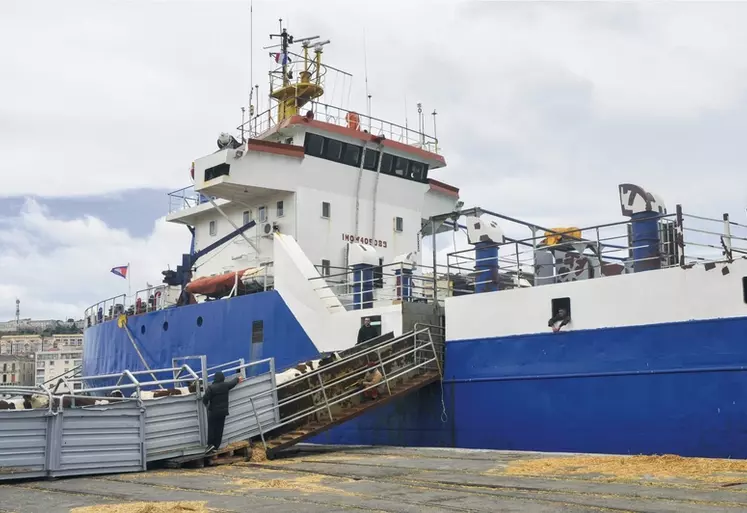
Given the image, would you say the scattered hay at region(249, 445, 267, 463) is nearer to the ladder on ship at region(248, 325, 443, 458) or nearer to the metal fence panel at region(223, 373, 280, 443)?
the ladder on ship at region(248, 325, 443, 458)

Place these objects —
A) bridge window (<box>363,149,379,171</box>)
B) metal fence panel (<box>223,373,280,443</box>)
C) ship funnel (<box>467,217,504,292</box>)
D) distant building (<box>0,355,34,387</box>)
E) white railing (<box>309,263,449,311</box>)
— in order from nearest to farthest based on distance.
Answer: metal fence panel (<box>223,373,280,443</box>) → ship funnel (<box>467,217,504,292</box>) → white railing (<box>309,263,449,311</box>) → bridge window (<box>363,149,379,171</box>) → distant building (<box>0,355,34,387</box>)

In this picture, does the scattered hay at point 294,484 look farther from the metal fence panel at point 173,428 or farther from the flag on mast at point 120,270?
the flag on mast at point 120,270

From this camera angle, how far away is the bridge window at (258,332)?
634 inches

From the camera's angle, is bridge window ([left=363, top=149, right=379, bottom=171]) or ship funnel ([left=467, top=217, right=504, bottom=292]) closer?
ship funnel ([left=467, top=217, right=504, bottom=292])

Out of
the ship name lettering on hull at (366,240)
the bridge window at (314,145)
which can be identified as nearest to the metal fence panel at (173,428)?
the ship name lettering on hull at (366,240)

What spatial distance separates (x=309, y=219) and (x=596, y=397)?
8436 millimetres

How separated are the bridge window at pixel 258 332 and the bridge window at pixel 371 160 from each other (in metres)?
5.04

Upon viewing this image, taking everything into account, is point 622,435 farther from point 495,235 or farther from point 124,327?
point 124,327

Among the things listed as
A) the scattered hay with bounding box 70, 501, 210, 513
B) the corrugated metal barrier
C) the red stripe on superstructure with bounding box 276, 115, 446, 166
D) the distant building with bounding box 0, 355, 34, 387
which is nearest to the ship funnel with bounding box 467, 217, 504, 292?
the corrugated metal barrier

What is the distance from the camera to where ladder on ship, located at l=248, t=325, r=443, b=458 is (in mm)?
12156

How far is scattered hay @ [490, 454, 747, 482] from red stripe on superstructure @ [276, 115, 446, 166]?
10.0 metres

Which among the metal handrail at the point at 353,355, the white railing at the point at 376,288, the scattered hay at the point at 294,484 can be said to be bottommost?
the scattered hay at the point at 294,484

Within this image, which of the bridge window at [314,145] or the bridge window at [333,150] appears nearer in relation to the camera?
the bridge window at [314,145]

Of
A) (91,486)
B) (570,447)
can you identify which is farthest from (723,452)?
(91,486)
